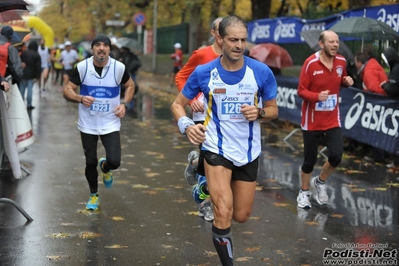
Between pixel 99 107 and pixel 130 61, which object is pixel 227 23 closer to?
pixel 99 107

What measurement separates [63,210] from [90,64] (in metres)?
1.62

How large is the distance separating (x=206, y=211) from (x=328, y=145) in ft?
5.77

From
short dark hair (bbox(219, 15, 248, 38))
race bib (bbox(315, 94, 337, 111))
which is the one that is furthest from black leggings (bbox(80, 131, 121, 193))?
short dark hair (bbox(219, 15, 248, 38))

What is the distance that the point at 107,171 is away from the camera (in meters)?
9.18

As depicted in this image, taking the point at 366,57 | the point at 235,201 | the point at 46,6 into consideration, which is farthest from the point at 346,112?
the point at 46,6

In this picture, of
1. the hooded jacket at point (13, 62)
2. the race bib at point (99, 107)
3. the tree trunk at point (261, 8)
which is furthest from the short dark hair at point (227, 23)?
the tree trunk at point (261, 8)

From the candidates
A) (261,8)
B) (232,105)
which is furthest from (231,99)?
(261,8)

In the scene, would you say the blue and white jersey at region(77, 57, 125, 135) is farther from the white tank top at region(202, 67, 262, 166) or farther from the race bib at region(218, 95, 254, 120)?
the race bib at region(218, 95, 254, 120)

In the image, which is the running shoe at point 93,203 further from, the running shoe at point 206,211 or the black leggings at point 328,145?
the black leggings at point 328,145

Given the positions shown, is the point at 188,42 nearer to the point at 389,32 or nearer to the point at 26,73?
the point at 26,73

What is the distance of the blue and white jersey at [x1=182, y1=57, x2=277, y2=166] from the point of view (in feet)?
20.4

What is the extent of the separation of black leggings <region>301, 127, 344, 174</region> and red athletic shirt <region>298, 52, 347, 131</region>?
72 mm

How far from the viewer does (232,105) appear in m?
6.21

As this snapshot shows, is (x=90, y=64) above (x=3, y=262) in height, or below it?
above
